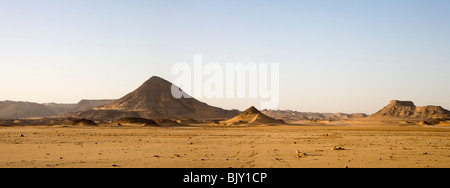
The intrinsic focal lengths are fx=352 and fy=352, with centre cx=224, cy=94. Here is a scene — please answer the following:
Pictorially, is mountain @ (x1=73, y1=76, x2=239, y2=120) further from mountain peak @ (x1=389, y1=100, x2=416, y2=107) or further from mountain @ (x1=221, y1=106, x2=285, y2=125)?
mountain peak @ (x1=389, y1=100, x2=416, y2=107)

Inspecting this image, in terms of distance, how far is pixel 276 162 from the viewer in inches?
563

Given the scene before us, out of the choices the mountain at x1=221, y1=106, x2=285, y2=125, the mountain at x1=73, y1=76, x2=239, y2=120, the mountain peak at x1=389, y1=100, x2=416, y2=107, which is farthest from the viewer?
the mountain peak at x1=389, y1=100, x2=416, y2=107

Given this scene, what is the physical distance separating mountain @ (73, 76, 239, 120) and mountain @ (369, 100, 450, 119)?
233ft

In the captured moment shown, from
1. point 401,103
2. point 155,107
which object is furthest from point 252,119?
point 401,103

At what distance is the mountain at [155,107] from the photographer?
139 meters

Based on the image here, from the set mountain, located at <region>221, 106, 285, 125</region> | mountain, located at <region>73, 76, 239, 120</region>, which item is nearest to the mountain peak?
mountain, located at <region>73, 76, 239, 120</region>

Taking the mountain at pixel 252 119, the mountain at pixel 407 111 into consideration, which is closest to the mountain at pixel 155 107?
the mountain at pixel 252 119

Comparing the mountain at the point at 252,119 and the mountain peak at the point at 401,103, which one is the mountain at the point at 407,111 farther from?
the mountain at the point at 252,119

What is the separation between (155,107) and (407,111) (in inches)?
4379

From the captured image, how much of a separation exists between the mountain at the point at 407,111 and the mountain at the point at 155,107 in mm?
71079

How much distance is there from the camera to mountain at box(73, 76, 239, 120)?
138875 millimetres

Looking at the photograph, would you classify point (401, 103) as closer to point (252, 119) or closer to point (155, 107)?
point (252, 119)
